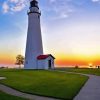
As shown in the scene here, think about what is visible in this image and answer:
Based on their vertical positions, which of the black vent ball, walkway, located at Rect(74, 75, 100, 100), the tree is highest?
the black vent ball

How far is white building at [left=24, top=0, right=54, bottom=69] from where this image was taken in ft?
173

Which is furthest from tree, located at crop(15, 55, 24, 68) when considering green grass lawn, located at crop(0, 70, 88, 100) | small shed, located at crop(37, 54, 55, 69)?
green grass lawn, located at crop(0, 70, 88, 100)

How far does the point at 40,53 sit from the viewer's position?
54.1 meters

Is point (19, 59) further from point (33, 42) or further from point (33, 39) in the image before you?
point (33, 42)

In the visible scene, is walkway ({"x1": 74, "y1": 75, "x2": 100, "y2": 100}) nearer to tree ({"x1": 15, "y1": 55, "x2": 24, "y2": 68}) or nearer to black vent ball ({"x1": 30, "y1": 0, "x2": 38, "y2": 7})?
black vent ball ({"x1": 30, "y1": 0, "x2": 38, "y2": 7})

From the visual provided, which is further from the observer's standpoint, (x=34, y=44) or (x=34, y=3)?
(x=34, y=3)

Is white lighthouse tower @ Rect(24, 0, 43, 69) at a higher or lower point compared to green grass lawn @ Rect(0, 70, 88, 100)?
higher

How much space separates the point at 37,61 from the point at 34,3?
15197mm

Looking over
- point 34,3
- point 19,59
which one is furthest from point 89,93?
point 19,59

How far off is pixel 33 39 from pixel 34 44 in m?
1.31

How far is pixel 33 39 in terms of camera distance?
175 feet

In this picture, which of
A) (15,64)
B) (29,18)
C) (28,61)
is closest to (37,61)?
(28,61)

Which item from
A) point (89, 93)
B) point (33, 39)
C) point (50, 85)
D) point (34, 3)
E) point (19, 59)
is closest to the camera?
point (89, 93)

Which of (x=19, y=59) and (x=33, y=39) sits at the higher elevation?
(x=33, y=39)
